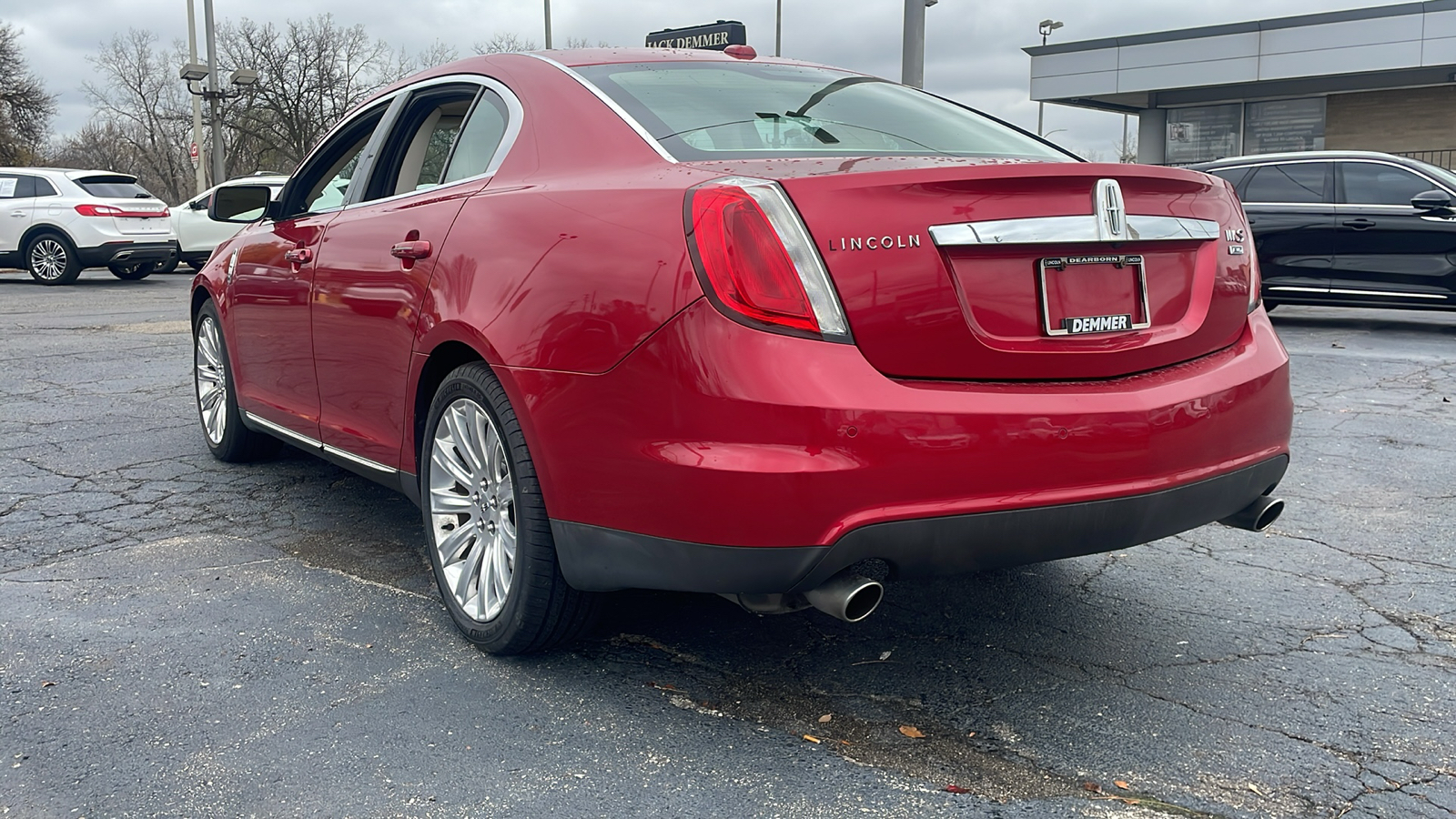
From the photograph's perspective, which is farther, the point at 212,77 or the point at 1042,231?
the point at 212,77

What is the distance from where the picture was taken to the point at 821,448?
7.89 feet

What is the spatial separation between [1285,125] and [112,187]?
74.3ft

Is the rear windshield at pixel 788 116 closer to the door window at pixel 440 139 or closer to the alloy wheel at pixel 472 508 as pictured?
the door window at pixel 440 139

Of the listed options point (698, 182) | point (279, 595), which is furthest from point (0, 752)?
point (698, 182)

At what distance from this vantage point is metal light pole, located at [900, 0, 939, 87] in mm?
13016

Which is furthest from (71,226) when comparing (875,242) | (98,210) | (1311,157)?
(875,242)

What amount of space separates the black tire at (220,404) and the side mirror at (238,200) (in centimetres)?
51

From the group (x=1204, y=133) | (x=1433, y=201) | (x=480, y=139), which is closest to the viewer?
(x=480, y=139)

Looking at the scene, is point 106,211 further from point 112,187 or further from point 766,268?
point 766,268

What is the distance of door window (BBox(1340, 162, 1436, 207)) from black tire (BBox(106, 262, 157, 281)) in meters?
15.6

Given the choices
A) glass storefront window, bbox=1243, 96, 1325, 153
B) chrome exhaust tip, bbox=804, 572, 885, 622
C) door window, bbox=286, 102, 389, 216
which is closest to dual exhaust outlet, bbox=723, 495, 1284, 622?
chrome exhaust tip, bbox=804, 572, 885, 622

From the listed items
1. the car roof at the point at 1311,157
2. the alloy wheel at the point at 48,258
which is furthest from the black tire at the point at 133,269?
the car roof at the point at 1311,157

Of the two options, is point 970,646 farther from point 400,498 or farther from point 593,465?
point 400,498

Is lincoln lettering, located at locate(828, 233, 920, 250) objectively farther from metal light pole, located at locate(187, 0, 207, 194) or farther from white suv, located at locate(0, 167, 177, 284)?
metal light pole, located at locate(187, 0, 207, 194)
